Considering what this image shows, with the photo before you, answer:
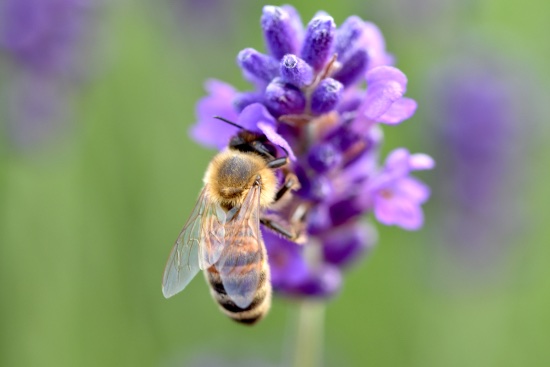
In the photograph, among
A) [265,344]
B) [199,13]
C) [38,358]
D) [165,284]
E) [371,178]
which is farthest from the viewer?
[199,13]

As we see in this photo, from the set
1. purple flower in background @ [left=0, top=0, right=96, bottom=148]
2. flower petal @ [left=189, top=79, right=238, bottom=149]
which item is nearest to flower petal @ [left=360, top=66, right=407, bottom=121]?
flower petal @ [left=189, top=79, right=238, bottom=149]

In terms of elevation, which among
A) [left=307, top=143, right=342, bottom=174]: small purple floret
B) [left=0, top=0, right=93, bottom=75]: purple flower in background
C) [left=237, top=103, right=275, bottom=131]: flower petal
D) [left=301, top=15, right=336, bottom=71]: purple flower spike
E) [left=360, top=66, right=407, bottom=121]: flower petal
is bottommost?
[left=307, top=143, right=342, bottom=174]: small purple floret

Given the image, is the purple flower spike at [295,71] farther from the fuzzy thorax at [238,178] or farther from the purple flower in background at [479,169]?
the purple flower in background at [479,169]

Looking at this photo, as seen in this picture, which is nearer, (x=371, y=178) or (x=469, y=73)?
(x=371, y=178)

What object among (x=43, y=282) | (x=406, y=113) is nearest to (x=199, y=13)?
(x=43, y=282)

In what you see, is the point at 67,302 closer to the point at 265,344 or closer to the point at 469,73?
the point at 265,344

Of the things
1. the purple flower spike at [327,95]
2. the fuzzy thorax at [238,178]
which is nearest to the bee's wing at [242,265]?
the fuzzy thorax at [238,178]

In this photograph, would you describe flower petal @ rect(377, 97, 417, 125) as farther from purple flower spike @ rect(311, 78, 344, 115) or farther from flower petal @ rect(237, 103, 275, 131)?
flower petal @ rect(237, 103, 275, 131)
